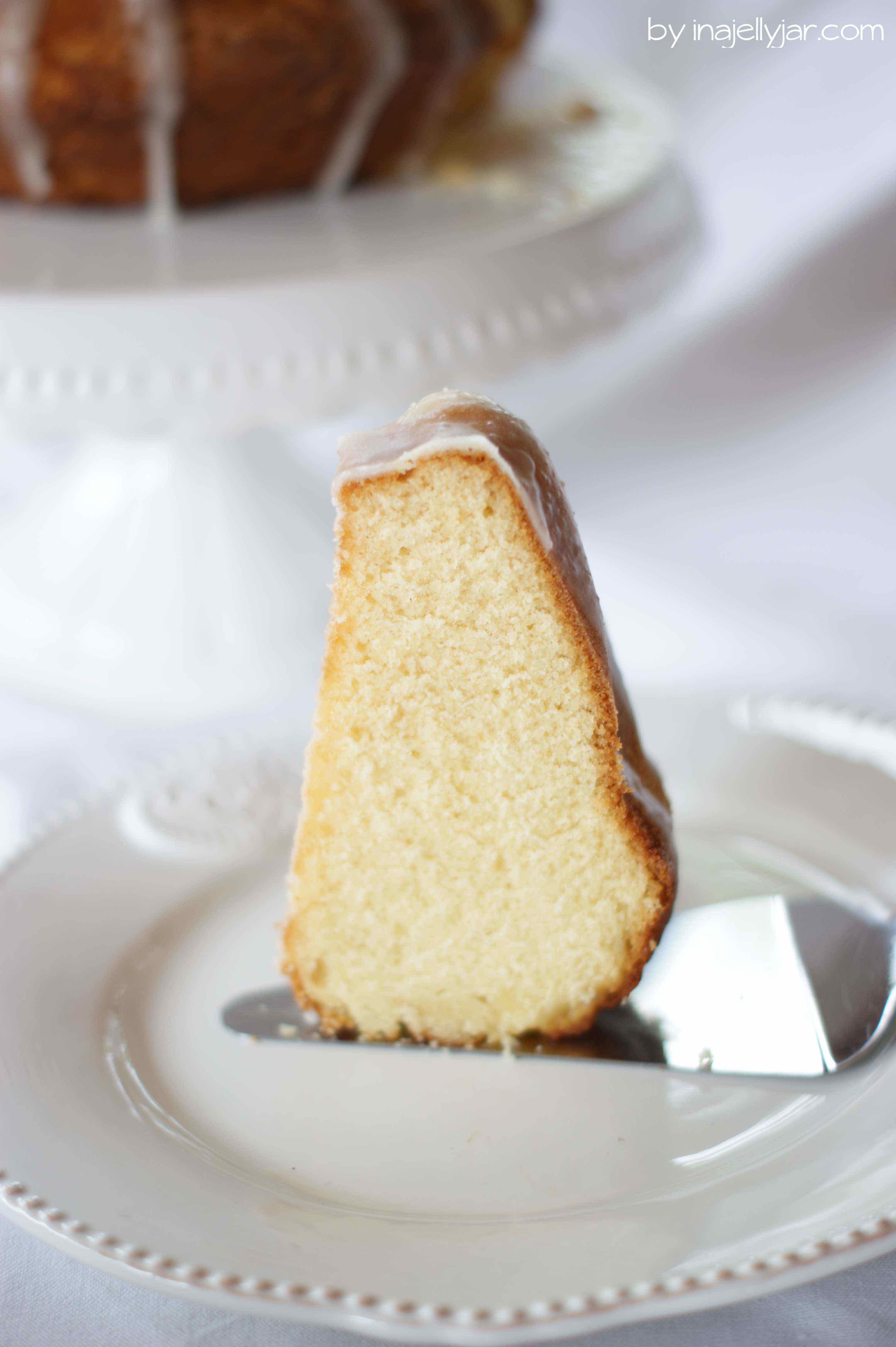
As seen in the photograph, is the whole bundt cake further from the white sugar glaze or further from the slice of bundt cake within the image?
the slice of bundt cake

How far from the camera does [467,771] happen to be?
2.19 feet

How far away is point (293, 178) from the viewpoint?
116 centimetres

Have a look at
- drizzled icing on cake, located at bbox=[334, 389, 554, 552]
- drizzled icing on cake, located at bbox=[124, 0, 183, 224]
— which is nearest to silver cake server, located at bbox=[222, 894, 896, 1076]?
drizzled icing on cake, located at bbox=[334, 389, 554, 552]

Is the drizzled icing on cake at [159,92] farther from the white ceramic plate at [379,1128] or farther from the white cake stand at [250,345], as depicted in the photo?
the white ceramic plate at [379,1128]

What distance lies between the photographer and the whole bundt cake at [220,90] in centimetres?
101

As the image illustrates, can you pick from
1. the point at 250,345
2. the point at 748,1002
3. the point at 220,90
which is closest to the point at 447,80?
the point at 220,90

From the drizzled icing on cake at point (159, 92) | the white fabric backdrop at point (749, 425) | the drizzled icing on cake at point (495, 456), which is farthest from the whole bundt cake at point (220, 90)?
the drizzled icing on cake at point (495, 456)

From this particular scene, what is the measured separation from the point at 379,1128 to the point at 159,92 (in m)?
0.78

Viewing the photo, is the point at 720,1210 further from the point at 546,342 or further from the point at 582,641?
the point at 546,342

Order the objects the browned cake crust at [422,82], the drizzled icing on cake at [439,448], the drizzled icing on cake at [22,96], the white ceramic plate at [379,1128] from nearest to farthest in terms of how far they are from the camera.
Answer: the white ceramic plate at [379,1128] → the drizzled icing on cake at [439,448] → the drizzled icing on cake at [22,96] → the browned cake crust at [422,82]

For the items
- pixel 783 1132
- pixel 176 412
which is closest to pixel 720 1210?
pixel 783 1132

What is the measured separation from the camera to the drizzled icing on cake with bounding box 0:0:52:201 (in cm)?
99

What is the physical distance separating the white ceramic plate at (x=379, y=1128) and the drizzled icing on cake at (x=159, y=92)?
1.76ft

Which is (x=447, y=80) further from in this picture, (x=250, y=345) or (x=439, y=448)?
(x=439, y=448)
